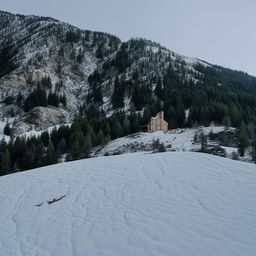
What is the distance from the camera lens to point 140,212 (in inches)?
Result: 355

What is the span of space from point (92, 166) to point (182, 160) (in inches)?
230

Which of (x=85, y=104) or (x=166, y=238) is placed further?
(x=85, y=104)

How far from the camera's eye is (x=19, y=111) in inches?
4906

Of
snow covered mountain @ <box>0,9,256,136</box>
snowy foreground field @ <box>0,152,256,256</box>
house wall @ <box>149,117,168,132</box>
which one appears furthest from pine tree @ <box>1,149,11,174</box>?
snowy foreground field @ <box>0,152,256,256</box>

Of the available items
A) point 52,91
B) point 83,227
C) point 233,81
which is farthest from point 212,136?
point 233,81

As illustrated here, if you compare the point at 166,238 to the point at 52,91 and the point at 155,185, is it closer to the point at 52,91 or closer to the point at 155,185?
the point at 155,185

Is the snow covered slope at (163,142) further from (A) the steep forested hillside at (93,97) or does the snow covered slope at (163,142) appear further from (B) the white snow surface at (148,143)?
(A) the steep forested hillside at (93,97)

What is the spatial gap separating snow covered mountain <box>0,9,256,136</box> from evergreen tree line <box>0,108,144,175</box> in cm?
2526

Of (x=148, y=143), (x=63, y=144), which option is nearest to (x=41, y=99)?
(x=63, y=144)

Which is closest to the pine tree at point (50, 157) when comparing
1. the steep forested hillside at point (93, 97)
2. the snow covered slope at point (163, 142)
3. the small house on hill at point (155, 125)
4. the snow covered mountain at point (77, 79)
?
the steep forested hillside at point (93, 97)

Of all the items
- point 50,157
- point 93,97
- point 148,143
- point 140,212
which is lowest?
point 50,157

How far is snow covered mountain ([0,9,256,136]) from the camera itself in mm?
122188

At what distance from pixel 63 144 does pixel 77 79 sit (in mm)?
101087

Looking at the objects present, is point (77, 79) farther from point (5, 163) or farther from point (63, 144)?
point (5, 163)
